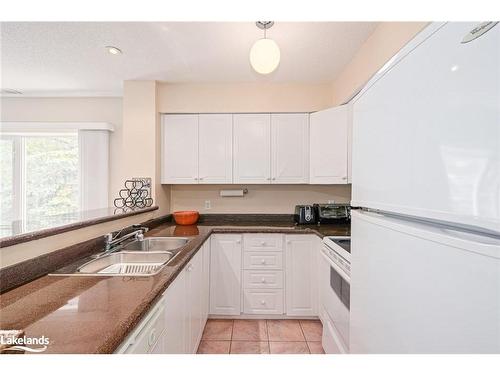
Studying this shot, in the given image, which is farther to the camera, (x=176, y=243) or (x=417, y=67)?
(x=176, y=243)

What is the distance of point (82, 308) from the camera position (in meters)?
0.88

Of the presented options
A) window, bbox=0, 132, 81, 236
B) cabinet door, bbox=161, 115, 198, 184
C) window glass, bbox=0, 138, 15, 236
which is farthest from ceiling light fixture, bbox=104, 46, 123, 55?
window glass, bbox=0, 138, 15, 236

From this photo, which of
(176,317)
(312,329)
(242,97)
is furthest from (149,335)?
(242,97)

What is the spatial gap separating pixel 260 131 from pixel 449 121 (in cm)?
245

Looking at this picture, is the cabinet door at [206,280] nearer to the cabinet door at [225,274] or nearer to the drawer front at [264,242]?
the cabinet door at [225,274]

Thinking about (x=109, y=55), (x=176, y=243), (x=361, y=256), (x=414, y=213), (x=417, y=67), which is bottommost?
(x=176, y=243)

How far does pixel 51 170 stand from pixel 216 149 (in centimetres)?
249

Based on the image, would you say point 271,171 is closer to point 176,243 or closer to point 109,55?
point 176,243

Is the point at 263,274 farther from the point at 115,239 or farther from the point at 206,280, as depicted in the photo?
the point at 115,239

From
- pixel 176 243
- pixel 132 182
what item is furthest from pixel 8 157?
pixel 176 243

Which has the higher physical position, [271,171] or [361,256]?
[271,171]

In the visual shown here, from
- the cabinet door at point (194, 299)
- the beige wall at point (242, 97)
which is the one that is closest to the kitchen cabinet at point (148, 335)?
the cabinet door at point (194, 299)

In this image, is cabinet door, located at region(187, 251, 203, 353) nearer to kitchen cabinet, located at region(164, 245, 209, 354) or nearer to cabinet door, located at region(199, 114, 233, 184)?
kitchen cabinet, located at region(164, 245, 209, 354)

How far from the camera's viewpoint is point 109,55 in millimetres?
2326
